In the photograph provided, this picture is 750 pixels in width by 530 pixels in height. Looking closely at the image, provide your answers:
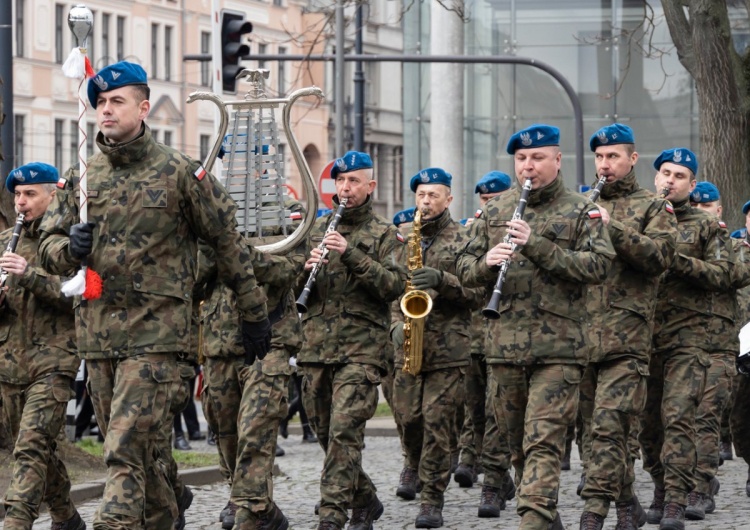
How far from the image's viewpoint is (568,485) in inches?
502

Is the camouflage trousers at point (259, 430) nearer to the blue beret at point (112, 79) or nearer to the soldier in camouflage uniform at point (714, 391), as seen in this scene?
the blue beret at point (112, 79)

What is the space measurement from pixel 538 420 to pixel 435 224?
3.28m

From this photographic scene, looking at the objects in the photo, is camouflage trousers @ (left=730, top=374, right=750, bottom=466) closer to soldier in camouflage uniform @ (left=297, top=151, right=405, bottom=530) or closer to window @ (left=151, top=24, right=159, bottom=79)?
soldier in camouflage uniform @ (left=297, top=151, right=405, bottom=530)

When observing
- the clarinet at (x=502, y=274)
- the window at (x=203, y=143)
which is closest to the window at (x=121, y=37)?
the window at (x=203, y=143)

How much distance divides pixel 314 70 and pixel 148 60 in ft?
36.9

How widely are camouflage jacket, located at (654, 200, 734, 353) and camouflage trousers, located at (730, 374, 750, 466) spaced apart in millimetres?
1670

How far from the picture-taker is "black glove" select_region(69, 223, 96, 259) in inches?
293

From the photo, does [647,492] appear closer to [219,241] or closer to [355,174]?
[355,174]

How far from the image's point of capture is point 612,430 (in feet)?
31.2

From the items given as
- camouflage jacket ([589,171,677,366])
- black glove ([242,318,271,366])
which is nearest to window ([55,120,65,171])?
camouflage jacket ([589,171,677,366])

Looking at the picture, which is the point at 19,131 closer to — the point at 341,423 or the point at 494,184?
the point at 494,184

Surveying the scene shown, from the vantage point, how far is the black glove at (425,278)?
428 inches

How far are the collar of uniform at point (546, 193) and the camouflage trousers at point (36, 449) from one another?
2695mm

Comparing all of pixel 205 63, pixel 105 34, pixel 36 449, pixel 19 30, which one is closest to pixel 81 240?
pixel 36 449
